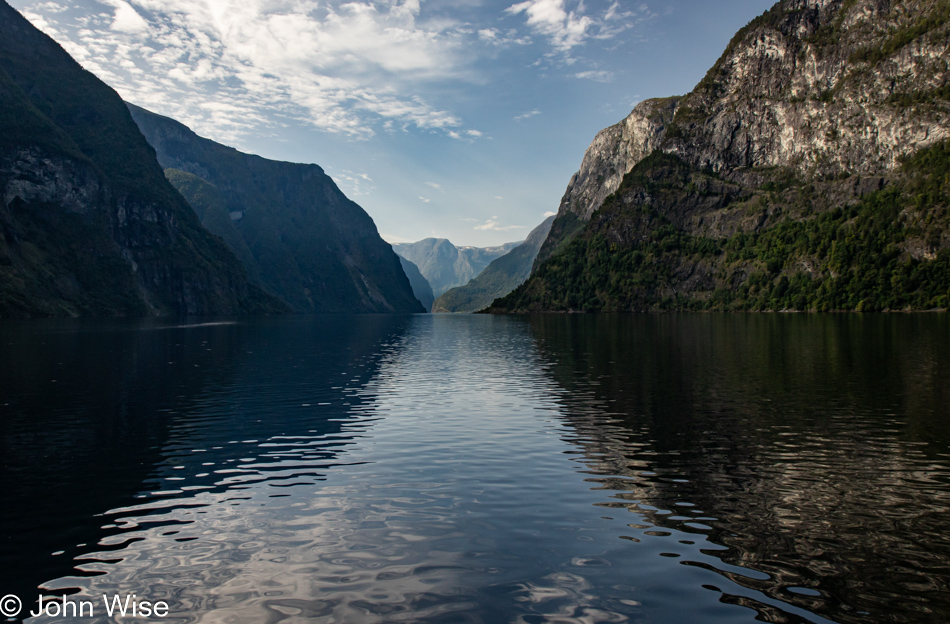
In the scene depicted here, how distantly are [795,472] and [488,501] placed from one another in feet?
40.9

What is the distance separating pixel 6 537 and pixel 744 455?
2680cm

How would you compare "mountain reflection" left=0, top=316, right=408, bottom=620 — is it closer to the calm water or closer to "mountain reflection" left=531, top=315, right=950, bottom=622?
the calm water

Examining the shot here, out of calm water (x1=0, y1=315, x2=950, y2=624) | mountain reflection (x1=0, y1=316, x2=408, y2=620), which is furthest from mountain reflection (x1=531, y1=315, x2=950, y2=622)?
mountain reflection (x1=0, y1=316, x2=408, y2=620)

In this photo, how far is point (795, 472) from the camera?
22.1 metres

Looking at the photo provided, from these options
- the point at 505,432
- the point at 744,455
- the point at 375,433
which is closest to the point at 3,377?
the point at 375,433

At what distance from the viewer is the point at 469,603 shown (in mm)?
12406

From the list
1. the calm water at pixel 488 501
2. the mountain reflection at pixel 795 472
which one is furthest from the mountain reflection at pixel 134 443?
the mountain reflection at pixel 795 472

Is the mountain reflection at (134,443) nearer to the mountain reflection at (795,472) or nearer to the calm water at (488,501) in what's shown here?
the calm water at (488,501)

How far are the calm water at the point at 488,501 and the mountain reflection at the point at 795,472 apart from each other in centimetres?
11

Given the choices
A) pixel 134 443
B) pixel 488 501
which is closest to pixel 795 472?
pixel 488 501

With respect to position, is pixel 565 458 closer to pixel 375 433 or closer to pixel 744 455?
pixel 744 455

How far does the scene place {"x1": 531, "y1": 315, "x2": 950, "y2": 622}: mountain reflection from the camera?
Result: 523 inches

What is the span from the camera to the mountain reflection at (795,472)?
1327cm

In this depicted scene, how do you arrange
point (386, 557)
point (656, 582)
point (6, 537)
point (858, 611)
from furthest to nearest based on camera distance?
point (6, 537)
point (386, 557)
point (656, 582)
point (858, 611)
